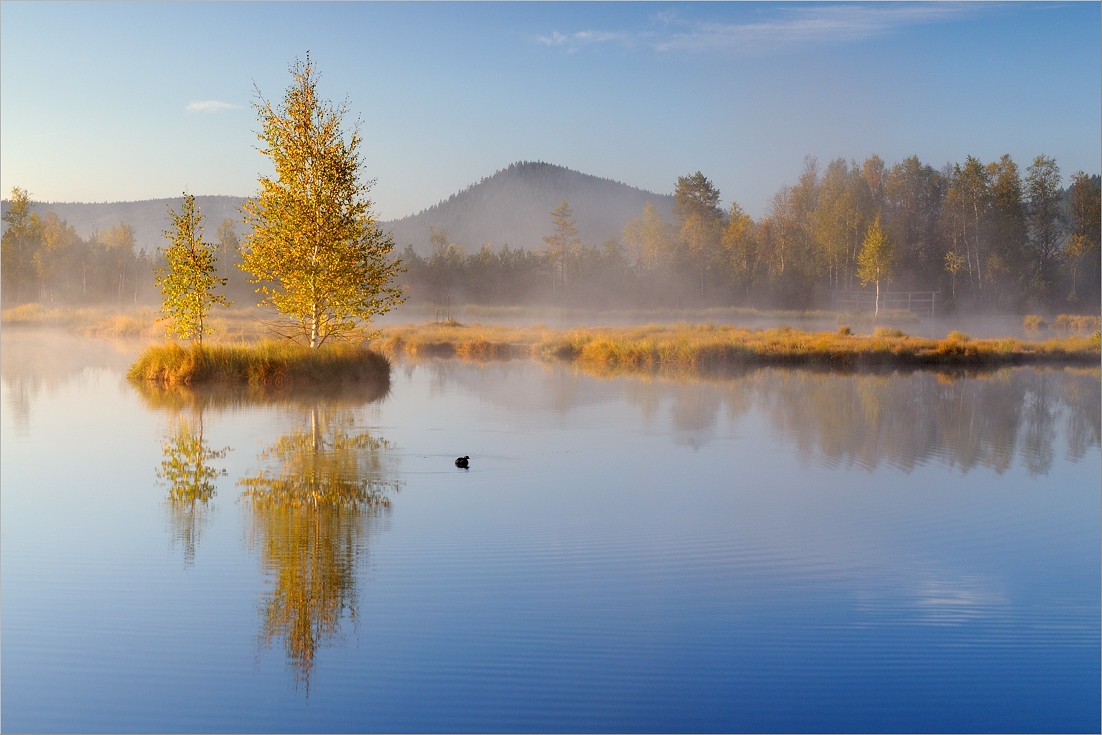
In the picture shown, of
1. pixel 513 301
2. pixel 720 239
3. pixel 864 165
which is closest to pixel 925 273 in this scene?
pixel 864 165

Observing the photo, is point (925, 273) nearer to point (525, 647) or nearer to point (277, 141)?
point (277, 141)

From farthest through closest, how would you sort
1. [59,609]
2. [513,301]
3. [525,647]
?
[513,301] → [59,609] → [525,647]

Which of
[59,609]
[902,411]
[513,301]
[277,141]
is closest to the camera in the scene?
[59,609]

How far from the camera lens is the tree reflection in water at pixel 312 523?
611 cm

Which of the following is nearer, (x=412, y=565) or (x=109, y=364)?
(x=412, y=565)

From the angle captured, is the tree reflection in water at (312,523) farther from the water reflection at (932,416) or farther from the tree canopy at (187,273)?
the tree canopy at (187,273)

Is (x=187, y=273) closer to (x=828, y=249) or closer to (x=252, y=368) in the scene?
(x=252, y=368)

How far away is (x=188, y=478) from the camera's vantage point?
35.4 ft

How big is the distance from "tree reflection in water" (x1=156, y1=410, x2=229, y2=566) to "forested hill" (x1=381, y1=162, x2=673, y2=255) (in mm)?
132386

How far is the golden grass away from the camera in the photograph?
2984 centimetres

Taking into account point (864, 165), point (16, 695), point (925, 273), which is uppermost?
point (864, 165)

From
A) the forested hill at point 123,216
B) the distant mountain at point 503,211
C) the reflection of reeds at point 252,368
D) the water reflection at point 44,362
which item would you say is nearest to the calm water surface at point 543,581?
the water reflection at point 44,362

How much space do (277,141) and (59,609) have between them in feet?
55.5

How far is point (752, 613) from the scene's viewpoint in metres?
6.45
